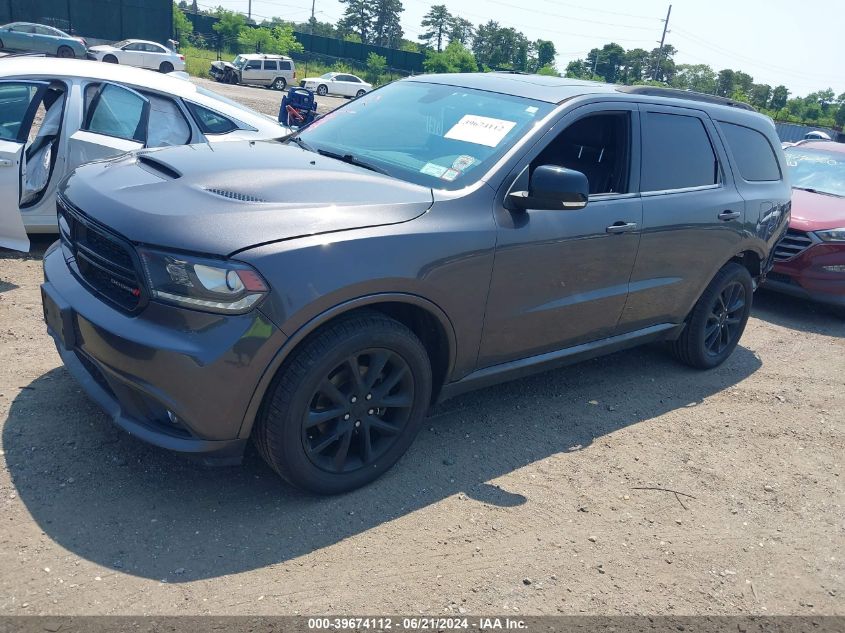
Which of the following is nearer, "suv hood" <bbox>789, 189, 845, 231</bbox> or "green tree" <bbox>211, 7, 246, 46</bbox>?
"suv hood" <bbox>789, 189, 845, 231</bbox>

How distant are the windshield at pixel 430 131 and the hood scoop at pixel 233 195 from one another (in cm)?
87

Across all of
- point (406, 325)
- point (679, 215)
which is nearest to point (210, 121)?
point (406, 325)

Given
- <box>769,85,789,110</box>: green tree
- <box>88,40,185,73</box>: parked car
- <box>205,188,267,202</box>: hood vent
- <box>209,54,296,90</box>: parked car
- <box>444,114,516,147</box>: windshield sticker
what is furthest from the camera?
<box>769,85,789,110</box>: green tree

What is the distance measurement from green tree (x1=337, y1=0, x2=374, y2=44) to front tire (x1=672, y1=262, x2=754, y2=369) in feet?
349

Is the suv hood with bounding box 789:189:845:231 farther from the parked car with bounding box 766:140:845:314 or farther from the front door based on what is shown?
the front door

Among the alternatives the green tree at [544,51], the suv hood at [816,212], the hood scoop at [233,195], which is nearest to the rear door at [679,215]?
the hood scoop at [233,195]

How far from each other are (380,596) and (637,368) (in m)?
3.31

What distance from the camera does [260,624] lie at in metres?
2.58

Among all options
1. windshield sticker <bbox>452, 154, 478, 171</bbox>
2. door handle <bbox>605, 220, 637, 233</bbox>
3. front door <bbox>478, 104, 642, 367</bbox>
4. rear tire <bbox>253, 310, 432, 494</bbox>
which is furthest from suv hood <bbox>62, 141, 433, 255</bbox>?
door handle <bbox>605, 220, 637, 233</bbox>

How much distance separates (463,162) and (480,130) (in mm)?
295

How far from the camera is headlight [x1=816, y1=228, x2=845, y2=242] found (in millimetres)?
7328

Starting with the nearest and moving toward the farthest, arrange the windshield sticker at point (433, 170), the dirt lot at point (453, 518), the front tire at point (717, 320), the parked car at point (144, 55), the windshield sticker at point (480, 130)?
the dirt lot at point (453, 518) < the windshield sticker at point (433, 170) < the windshield sticker at point (480, 130) < the front tire at point (717, 320) < the parked car at point (144, 55)

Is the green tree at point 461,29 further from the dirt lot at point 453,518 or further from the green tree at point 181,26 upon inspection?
the dirt lot at point 453,518

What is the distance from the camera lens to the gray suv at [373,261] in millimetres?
2832
